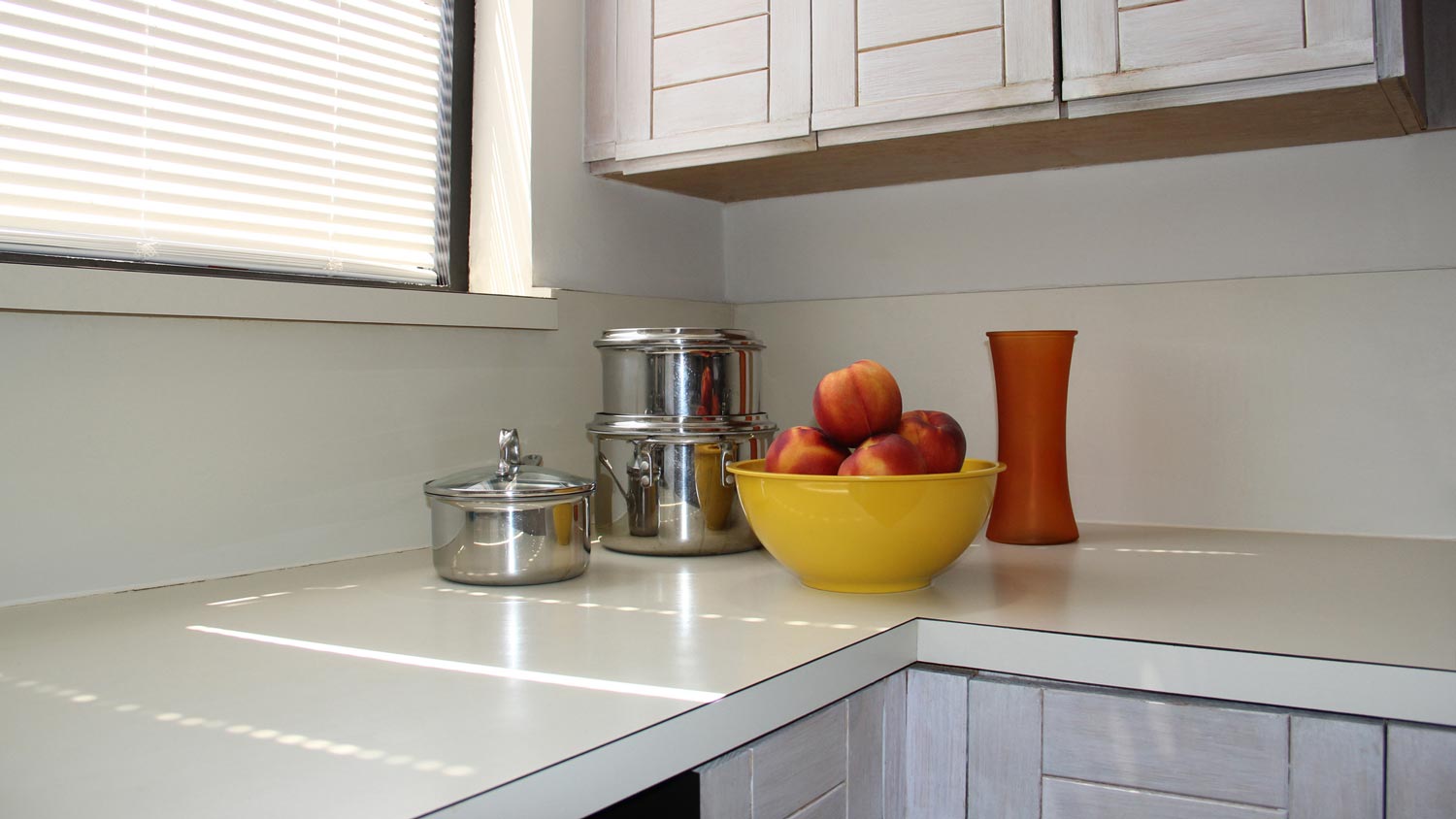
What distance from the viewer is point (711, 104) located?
151 cm

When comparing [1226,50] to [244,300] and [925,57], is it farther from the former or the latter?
[244,300]

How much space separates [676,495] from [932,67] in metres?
0.60

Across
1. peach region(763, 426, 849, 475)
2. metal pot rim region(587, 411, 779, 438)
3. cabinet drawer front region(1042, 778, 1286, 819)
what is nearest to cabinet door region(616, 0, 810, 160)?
metal pot rim region(587, 411, 779, 438)

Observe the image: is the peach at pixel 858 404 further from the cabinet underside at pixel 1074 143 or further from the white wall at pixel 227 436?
the white wall at pixel 227 436

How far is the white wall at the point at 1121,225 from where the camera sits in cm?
141

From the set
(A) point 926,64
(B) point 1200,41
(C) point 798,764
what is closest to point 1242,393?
(B) point 1200,41

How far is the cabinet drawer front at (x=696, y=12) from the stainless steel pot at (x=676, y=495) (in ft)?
1.88

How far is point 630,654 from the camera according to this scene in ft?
2.83

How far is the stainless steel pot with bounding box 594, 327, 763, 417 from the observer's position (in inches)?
53.5

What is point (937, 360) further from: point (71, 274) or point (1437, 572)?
point (71, 274)

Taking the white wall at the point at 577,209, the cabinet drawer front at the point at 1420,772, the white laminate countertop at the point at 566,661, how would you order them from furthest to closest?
1. the white wall at the point at 577,209
2. the cabinet drawer front at the point at 1420,772
3. the white laminate countertop at the point at 566,661

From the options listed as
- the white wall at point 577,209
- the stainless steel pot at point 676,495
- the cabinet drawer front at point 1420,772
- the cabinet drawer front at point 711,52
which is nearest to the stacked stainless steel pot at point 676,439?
the stainless steel pot at point 676,495

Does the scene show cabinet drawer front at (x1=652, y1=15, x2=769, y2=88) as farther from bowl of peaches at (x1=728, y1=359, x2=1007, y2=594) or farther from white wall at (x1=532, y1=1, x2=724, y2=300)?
bowl of peaches at (x1=728, y1=359, x2=1007, y2=594)

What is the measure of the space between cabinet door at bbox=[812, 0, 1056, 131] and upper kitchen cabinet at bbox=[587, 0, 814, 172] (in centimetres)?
4
